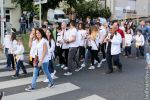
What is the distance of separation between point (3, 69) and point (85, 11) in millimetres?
29445

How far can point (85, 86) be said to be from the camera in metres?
11.4

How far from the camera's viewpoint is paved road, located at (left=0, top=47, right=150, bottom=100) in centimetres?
1016

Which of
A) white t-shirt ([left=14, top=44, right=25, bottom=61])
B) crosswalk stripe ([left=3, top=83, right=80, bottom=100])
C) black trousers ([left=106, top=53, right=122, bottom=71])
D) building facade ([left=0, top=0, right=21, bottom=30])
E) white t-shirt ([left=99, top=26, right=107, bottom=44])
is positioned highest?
building facade ([left=0, top=0, right=21, bottom=30])

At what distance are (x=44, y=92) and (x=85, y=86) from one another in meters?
1.31

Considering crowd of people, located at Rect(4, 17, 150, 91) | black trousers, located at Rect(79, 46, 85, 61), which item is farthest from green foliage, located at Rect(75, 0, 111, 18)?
black trousers, located at Rect(79, 46, 85, 61)

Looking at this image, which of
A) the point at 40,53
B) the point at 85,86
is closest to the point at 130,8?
the point at 85,86

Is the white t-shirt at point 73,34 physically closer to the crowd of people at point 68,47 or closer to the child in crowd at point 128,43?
the crowd of people at point 68,47

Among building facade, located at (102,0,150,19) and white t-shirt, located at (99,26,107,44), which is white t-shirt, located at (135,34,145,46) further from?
building facade, located at (102,0,150,19)

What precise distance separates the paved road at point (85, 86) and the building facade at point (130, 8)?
30.8 metres

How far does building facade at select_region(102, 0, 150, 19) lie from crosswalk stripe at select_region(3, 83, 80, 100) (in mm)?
32815

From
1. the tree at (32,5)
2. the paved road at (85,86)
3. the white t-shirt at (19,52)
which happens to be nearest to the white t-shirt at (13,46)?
the white t-shirt at (19,52)

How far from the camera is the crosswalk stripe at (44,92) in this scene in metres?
10.1

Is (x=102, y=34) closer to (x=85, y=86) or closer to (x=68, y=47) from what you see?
(x=68, y=47)

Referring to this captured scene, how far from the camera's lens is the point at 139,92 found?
10508mm
